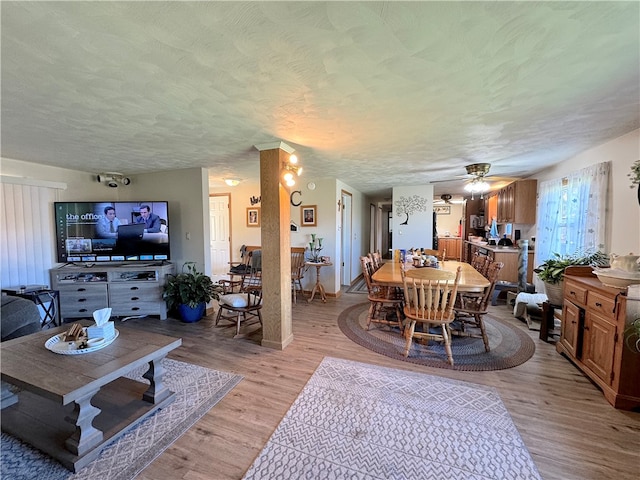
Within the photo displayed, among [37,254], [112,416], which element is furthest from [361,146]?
[37,254]

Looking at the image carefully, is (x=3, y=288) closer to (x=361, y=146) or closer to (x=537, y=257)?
(x=361, y=146)

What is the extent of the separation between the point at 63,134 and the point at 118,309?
247 cm

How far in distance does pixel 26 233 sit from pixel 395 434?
5.12 m

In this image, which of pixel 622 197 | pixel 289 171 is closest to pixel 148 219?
pixel 289 171

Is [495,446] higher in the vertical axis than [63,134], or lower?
lower

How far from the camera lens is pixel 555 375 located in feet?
7.69

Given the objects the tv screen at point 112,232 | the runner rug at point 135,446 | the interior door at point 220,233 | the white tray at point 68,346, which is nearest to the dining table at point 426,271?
the runner rug at point 135,446

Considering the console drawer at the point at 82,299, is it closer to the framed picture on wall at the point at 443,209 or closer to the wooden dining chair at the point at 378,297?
the wooden dining chair at the point at 378,297

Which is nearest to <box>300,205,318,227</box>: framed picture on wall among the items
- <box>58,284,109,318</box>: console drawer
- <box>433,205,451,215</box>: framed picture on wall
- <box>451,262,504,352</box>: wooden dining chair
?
<box>451,262,504,352</box>: wooden dining chair

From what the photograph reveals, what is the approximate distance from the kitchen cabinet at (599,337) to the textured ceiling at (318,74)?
58.2 inches

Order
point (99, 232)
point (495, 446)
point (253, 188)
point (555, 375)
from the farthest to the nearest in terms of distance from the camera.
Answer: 1. point (253, 188)
2. point (99, 232)
3. point (555, 375)
4. point (495, 446)

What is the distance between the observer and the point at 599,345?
6.93 feet

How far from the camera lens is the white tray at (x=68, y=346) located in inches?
69.8

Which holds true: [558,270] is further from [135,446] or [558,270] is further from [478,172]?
[135,446]
